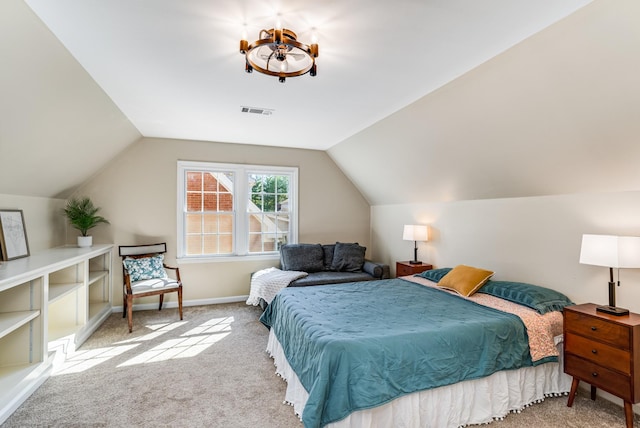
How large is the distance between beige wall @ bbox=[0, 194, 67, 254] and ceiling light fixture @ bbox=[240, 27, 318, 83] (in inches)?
110

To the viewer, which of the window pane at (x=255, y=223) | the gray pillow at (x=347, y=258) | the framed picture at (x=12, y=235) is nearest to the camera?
the framed picture at (x=12, y=235)

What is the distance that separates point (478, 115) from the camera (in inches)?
111

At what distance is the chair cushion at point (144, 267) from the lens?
4.15 metres

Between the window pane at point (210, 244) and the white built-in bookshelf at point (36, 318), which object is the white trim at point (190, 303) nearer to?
the window pane at point (210, 244)

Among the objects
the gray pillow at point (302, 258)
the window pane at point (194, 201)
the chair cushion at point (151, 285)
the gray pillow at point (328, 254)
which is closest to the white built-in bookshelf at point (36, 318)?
the chair cushion at point (151, 285)

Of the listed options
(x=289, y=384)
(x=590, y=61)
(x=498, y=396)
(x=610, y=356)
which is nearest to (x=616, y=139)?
(x=590, y=61)

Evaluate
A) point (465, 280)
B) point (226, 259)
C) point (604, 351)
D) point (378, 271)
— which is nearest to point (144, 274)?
point (226, 259)

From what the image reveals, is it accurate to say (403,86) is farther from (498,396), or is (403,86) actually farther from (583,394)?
(583,394)

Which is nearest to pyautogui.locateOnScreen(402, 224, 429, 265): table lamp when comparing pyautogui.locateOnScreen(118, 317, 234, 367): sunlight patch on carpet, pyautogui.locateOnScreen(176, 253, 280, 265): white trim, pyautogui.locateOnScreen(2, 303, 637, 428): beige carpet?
pyautogui.locateOnScreen(176, 253, 280, 265): white trim

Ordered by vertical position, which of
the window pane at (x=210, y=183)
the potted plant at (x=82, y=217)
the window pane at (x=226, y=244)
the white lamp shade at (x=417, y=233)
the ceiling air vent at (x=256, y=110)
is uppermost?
the ceiling air vent at (x=256, y=110)

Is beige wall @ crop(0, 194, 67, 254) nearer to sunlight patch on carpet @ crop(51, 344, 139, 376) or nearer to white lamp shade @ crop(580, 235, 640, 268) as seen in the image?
sunlight patch on carpet @ crop(51, 344, 139, 376)

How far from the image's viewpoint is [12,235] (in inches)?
119

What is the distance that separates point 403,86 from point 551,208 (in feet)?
5.82

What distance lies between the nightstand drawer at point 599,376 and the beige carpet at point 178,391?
28 cm
